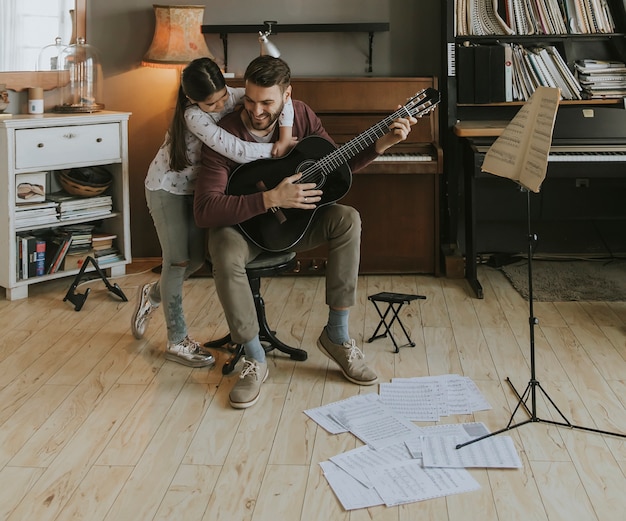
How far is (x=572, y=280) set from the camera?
170 inches

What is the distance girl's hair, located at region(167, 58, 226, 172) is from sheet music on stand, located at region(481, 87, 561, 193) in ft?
3.14

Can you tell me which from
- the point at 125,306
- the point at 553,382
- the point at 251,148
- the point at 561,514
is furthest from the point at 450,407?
the point at 125,306

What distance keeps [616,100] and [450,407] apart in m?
2.27

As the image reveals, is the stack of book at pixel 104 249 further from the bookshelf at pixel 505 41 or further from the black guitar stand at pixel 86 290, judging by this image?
the bookshelf at pixel 505 41

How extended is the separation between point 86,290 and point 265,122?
56.4 inches

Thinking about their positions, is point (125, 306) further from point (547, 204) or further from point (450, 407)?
point (547, 204)

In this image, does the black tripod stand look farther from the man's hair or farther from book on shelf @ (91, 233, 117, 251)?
book on shelf @ (91, 233, 117, 251)

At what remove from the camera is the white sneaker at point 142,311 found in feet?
11.5

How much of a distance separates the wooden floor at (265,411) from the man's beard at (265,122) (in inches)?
33.7

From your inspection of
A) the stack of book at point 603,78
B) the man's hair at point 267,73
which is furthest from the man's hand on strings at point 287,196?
the stack of book at point 603,78

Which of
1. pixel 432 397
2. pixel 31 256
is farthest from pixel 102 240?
pixel 432 397

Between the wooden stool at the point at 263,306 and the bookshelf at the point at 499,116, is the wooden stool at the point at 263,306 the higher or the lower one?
the lower one

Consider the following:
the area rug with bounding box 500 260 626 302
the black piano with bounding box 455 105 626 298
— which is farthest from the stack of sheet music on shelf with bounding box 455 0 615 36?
the area rug with bounding box 500 260 626 302

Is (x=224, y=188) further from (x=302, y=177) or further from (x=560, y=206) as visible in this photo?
(x=560, y=206)
